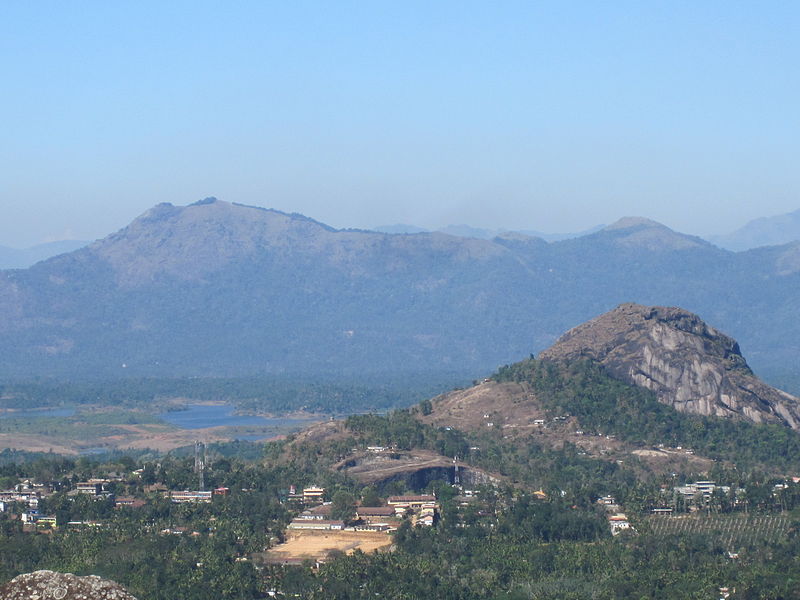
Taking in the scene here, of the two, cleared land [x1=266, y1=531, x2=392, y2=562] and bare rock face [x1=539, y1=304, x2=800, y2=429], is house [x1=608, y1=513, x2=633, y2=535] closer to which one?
cleared land [x1=266, y1=531, x2=392, y2=562]

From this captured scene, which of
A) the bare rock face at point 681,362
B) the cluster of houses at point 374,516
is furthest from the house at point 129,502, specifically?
the bare rock face at point 681,362

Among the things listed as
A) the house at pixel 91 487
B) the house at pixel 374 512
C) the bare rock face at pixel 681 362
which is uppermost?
the bare rock face at pixel 681 362

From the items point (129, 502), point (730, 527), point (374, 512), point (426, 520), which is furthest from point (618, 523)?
point (129, 502)

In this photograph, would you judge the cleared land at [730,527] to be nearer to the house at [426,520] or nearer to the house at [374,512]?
the house at [426,520]

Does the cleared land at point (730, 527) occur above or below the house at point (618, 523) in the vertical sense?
below

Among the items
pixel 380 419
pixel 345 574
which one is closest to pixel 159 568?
pixel 345 574

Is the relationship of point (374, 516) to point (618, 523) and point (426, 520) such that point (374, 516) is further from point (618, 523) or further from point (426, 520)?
point (618, 523)

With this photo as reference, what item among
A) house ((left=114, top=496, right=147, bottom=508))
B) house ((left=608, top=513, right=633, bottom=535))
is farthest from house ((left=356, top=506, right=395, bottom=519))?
house ((left=114, top=496, right=147, bottom=508))
